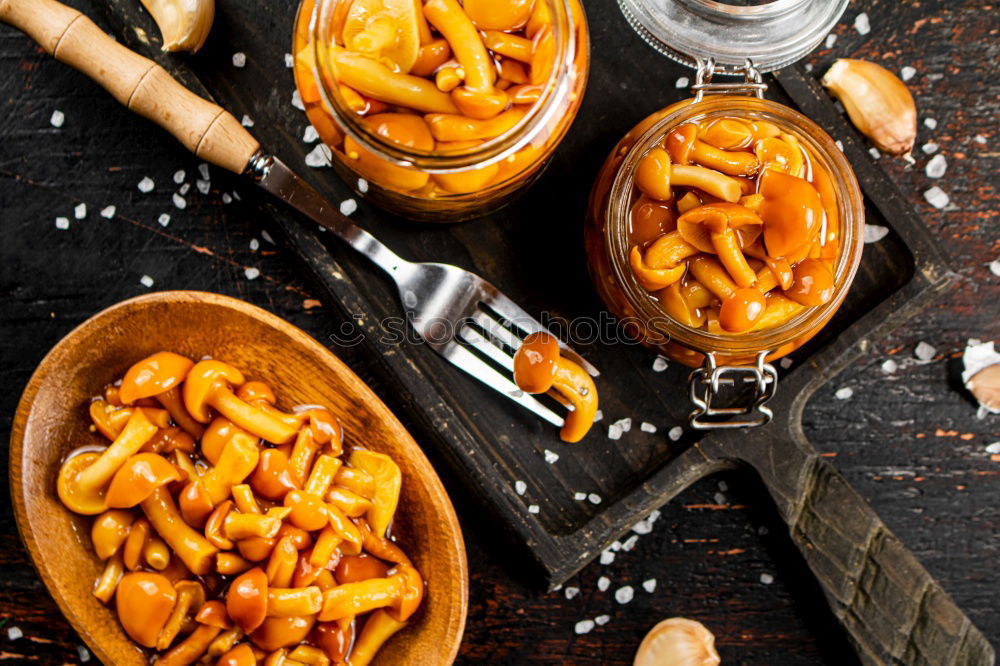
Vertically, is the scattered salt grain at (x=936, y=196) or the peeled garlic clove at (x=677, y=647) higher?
the scattered salt grain at (x=936, y=196)

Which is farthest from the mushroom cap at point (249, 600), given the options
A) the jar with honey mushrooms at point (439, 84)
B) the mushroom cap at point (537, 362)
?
the jar with honey mushrooms at point (439, 84)

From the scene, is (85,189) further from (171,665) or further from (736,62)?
(736,62)

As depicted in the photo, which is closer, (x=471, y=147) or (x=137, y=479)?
(x=471, y=147)

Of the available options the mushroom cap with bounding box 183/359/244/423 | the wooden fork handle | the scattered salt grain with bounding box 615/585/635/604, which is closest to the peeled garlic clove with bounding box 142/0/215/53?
the wooden fork handle

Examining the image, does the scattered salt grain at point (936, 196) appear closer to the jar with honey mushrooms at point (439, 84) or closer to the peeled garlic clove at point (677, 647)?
the jar with honey mushrooms at point (439, 84)

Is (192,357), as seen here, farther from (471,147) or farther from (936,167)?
(936,167)

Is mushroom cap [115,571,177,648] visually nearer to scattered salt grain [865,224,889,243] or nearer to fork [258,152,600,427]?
fork [258,152,600,427]

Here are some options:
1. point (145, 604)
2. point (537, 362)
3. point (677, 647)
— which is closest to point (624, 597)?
point (677, 647)
